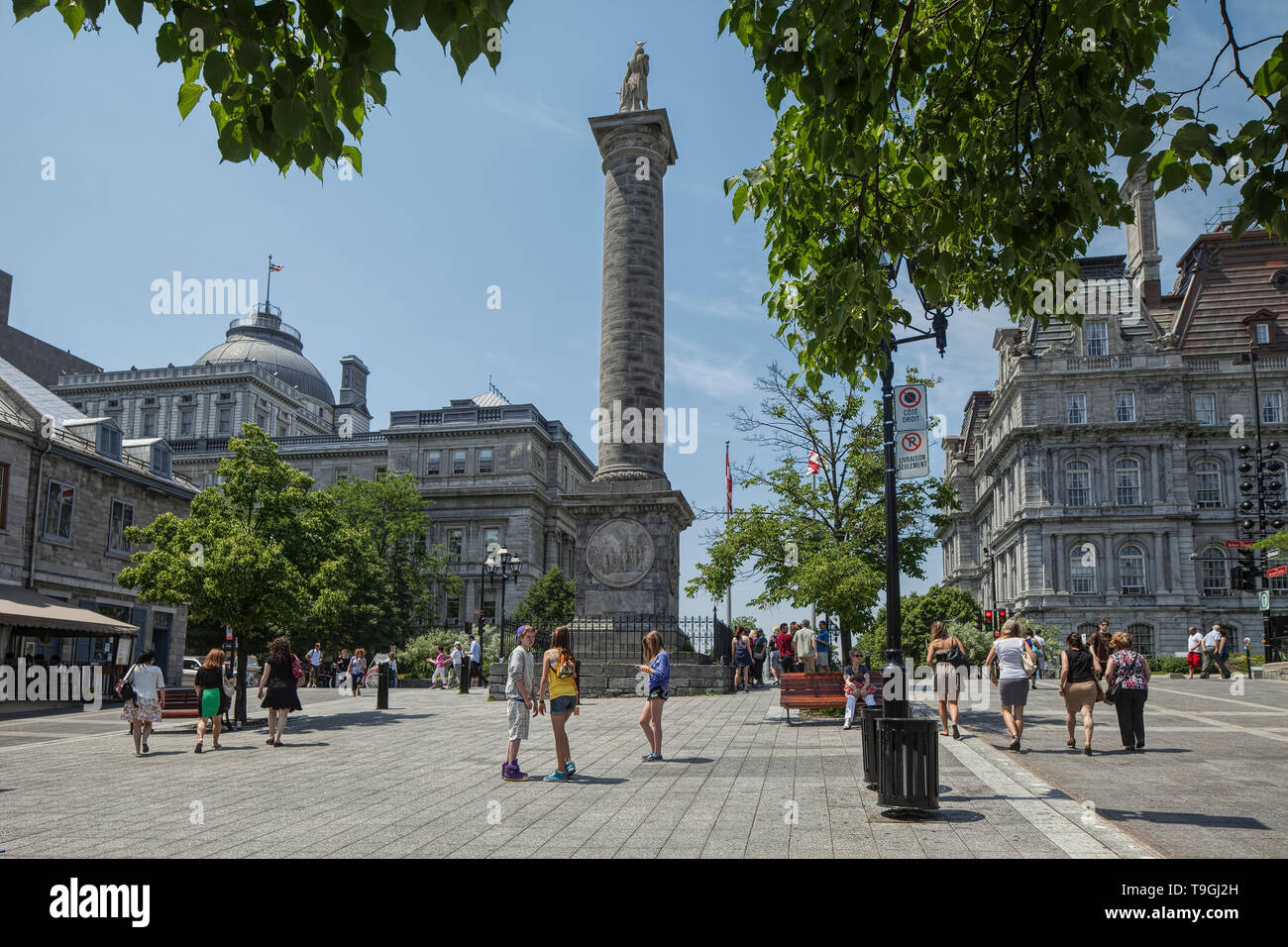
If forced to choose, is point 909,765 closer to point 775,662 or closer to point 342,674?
point 775,662

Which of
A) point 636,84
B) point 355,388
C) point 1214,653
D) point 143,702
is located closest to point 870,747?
point 143,702

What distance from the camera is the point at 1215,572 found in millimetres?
61188

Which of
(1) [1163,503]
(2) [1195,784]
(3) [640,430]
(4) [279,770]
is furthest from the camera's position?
(1) [1163,503]

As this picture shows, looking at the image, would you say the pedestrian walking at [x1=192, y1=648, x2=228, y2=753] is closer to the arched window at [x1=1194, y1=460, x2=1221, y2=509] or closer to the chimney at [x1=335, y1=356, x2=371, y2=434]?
the arched window at [x1=1194, y1=460, x2=1221, y2=509]

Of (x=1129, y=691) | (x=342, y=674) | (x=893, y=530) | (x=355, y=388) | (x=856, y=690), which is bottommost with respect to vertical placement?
(x=342, y=674)

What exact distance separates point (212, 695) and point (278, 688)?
3.48 ft

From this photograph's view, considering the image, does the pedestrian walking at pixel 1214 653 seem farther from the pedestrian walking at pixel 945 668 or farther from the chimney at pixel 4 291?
the chimney at pixel 4 291

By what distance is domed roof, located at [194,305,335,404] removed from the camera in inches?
3625
